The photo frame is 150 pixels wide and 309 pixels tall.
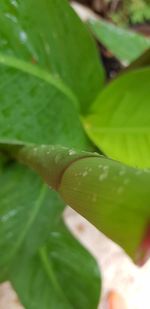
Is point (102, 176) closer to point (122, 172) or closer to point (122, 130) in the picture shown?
point (122, 172)

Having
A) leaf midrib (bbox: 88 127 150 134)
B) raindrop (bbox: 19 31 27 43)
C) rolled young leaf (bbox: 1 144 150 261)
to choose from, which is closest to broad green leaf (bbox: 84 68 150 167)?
leaf midrib (bbox: 88 127 150 134)

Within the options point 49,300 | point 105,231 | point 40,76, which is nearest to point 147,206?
point 105,231

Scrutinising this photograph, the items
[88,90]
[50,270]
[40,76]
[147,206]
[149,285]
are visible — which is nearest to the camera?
[147,206]

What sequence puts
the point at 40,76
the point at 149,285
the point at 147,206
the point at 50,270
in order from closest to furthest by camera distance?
the point at 147,206 < the point at 40,76 < the point at 50,270 < the point at 149,285

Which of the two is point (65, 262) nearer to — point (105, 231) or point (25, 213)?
point (25, 213)

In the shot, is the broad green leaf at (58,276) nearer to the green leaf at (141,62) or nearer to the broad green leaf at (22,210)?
the broad green leaf at (22,210)

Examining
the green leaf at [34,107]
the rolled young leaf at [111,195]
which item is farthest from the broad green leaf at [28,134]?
the rolled young leaf at [111,195]
